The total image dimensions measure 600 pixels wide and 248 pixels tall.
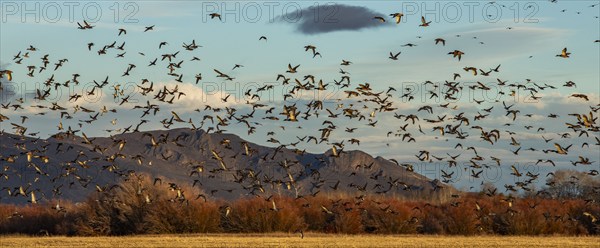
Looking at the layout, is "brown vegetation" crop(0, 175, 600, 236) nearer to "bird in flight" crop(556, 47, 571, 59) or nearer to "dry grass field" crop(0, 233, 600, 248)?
"dry grass field" crop(0, 233, 600, 248)

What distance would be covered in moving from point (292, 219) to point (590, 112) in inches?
981

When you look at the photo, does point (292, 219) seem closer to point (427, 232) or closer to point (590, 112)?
point (427, 232)

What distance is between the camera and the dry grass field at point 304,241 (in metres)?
50.5

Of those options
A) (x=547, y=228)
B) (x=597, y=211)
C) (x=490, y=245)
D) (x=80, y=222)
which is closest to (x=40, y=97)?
(x=80, y=222)

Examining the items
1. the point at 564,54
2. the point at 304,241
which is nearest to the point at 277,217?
the point at 304,241

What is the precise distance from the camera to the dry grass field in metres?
50.5

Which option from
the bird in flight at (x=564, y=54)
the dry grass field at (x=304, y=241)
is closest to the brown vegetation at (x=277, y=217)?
the dry grass field at (x=304, y=241)

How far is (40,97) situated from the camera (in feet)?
152

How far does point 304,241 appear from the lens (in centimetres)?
5244

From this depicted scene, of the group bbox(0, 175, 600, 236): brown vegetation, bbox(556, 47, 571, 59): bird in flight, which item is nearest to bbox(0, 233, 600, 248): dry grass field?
bbox(0, 175, 600, 236): brown vegetation

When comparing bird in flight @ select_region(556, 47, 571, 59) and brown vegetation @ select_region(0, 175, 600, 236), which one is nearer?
bird in flight @ select_region(556, 47, 571, 59)

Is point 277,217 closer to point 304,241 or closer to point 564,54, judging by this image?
point 304,241

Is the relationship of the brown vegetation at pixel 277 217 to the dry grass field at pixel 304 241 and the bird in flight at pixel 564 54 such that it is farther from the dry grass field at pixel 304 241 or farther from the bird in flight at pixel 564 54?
the bird in flight at pixel 564 54

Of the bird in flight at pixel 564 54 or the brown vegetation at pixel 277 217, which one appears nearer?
the bird in flight at pixel 564 54
